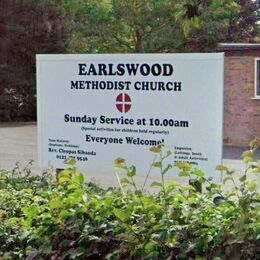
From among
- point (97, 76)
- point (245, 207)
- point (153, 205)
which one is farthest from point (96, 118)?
point (245, 207)

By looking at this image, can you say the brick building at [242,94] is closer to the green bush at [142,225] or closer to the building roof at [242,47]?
the building roof at [242,47]

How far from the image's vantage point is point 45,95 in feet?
21.6

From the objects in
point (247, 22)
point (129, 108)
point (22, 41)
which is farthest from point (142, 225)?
point (247, 22)

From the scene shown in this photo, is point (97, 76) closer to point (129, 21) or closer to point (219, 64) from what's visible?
point (219, 64)

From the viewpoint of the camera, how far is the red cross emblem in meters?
6.11

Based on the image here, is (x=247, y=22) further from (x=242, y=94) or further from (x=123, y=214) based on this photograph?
(x=123, y=214)

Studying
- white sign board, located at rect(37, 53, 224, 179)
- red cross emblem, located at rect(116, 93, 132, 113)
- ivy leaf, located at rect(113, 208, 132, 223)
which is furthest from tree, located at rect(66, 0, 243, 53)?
ivy leaf, located at rect(113, 208, 132, 223)

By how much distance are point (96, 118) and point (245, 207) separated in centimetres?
292

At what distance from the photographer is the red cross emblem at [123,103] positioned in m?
6.11

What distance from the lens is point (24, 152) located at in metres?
18.3

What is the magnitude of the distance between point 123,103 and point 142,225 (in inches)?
97.9

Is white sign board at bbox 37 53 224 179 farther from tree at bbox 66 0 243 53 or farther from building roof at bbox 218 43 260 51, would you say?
tree at bbox 66 0 243 53

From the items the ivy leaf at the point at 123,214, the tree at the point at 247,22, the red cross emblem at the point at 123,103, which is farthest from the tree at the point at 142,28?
the ivy leaf at the point at 123,214

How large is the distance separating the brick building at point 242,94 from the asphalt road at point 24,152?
99cm
